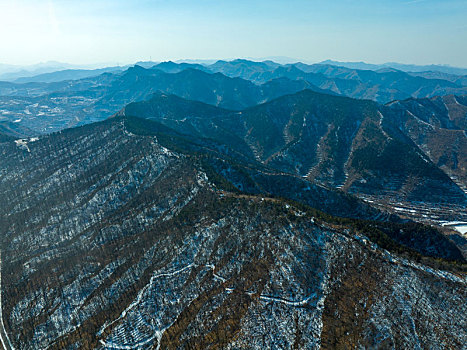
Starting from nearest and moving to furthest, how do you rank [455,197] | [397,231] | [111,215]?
[397,231]
[111,215]
[455,197]

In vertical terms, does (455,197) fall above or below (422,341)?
below

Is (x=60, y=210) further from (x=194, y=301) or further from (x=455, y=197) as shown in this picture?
(x=455, y=197)

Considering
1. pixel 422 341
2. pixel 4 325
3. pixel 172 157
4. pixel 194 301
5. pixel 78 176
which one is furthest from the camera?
pixel 78 176

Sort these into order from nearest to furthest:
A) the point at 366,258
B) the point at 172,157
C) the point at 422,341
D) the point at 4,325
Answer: the point at 422,341
the point at 366,258
the point at 4,325
the point at 172,157

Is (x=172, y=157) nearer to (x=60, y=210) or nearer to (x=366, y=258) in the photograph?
(x=60, y=210)

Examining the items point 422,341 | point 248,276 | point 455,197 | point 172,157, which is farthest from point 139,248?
point 455,197

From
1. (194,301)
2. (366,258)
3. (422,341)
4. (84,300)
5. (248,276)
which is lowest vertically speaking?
(84,300)

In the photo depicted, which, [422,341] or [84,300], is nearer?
[422,341]

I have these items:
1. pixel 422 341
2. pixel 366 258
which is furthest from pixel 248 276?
pixel 422 341

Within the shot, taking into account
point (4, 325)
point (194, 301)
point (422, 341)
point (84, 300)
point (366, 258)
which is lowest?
point (4, 325)
